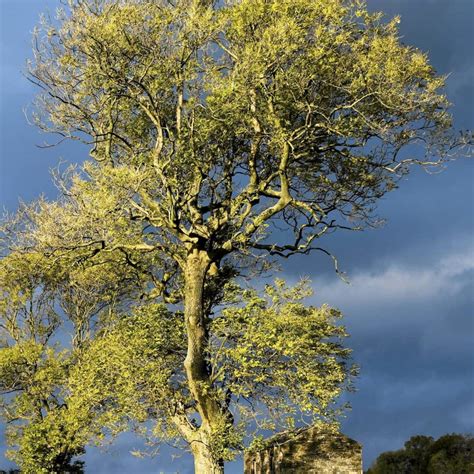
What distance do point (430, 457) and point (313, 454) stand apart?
1833cm

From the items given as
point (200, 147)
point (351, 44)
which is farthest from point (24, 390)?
point (351, 44)

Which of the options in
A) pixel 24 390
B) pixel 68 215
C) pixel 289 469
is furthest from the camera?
pixel 24 390

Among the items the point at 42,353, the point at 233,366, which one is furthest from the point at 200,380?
the point at 42,353

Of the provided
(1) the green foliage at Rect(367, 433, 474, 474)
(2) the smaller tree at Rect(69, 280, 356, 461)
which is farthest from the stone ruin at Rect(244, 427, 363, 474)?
(1) the green foliage at Rect(367, 433, 474, 474)

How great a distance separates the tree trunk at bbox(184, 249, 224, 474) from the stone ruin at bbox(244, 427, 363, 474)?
250 centimetres

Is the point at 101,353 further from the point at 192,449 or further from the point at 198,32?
the point at 198,32

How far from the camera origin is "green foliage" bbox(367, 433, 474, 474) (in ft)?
121

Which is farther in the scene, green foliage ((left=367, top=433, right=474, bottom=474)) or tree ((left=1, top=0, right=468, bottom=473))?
green foliage ((left=367, top=433, right=474, bottom=474))

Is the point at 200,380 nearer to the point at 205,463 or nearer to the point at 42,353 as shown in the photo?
the point at 205,463

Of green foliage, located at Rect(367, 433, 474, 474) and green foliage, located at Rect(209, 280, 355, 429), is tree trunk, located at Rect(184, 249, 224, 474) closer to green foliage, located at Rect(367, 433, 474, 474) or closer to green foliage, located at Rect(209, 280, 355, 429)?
green foliage, located at Rect(209, 280, 355, 429)

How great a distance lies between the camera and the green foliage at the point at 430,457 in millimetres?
36812

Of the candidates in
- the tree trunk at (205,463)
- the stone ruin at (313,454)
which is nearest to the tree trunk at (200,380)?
the tree trunk at (205,463)

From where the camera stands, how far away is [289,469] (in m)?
23.3

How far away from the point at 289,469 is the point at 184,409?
5752 mm
